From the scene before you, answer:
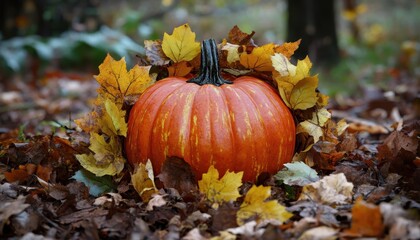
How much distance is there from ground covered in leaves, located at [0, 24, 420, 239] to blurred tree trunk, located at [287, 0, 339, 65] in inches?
193

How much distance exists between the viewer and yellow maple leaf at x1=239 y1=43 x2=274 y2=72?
240 centimetres

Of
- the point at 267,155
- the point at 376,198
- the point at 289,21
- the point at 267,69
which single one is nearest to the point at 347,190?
the point at 376,198

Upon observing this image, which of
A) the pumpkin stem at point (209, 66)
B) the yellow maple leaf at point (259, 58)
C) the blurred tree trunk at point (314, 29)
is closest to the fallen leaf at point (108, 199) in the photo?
the pumpkin stem at point (209, 66)

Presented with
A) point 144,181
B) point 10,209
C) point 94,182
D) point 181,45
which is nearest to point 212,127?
point 144,181

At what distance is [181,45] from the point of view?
8.12ft

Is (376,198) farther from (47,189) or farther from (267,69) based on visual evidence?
(47,189)

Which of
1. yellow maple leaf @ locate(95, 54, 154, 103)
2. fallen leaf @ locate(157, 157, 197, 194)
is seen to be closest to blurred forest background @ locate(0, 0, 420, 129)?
yellow maple leaf @ locate(95, 54, 154, 103)

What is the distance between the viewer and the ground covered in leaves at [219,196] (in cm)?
180

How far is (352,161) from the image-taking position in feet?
8.45

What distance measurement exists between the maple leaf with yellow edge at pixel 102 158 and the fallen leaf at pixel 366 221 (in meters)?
1.07

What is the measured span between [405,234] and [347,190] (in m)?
0.46

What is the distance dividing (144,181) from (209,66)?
24.1 inches

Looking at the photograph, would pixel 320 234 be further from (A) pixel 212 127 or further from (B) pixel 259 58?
(B) pixel 259 58

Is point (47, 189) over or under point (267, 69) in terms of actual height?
under
